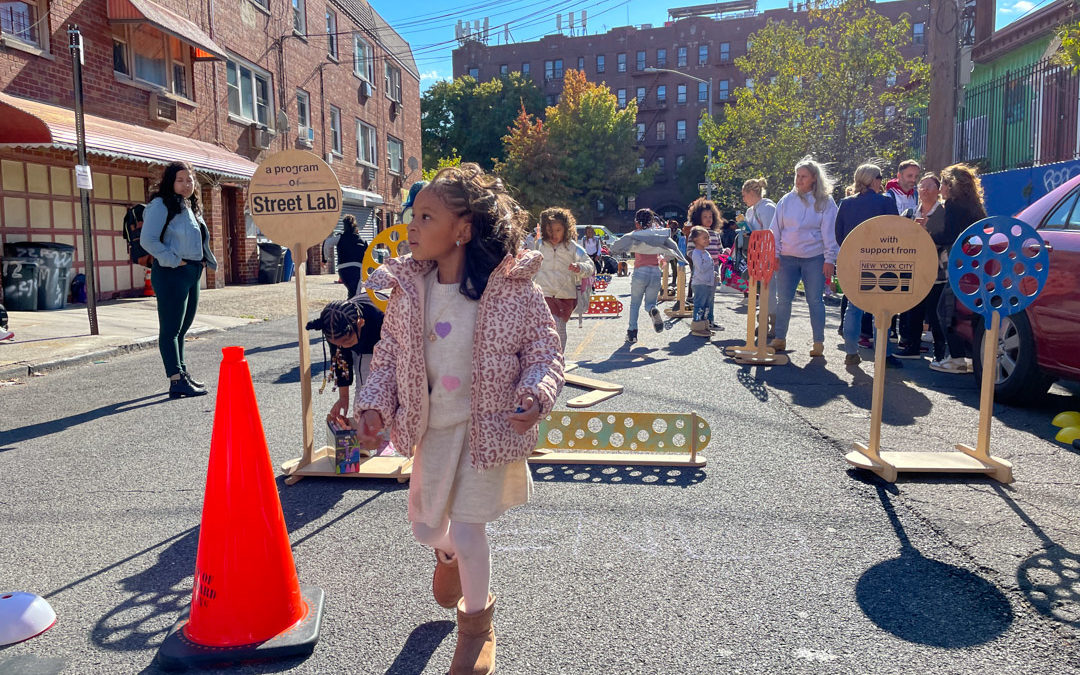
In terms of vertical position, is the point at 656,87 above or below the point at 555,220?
above

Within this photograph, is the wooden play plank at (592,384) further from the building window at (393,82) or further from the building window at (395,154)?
the building window at (393,82)

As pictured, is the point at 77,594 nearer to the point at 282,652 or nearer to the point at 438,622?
the point at 282,652

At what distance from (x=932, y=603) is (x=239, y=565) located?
7.81ft

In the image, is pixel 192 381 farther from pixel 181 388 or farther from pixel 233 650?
A: pixel 233 650

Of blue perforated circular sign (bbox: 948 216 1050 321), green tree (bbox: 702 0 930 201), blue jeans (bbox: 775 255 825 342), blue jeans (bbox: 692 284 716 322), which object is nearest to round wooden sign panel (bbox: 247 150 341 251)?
blue perforated circular sign (bbox: 948 216 1050 321)

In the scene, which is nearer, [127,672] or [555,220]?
[127,672]

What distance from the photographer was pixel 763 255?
27.3ft

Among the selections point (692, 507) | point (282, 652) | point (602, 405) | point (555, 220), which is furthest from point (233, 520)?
point (555, 220)

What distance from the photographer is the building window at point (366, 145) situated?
3022 centimetres

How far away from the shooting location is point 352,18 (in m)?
29.4

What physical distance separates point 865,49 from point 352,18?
17026 mm

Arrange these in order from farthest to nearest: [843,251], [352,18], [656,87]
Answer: [656,87] < [352,18] < [843,251]

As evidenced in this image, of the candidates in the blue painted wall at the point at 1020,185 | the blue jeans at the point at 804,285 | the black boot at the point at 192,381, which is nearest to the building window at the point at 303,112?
the blue painted wall at the point at 1020,185

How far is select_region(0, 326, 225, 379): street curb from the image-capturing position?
8148mm
